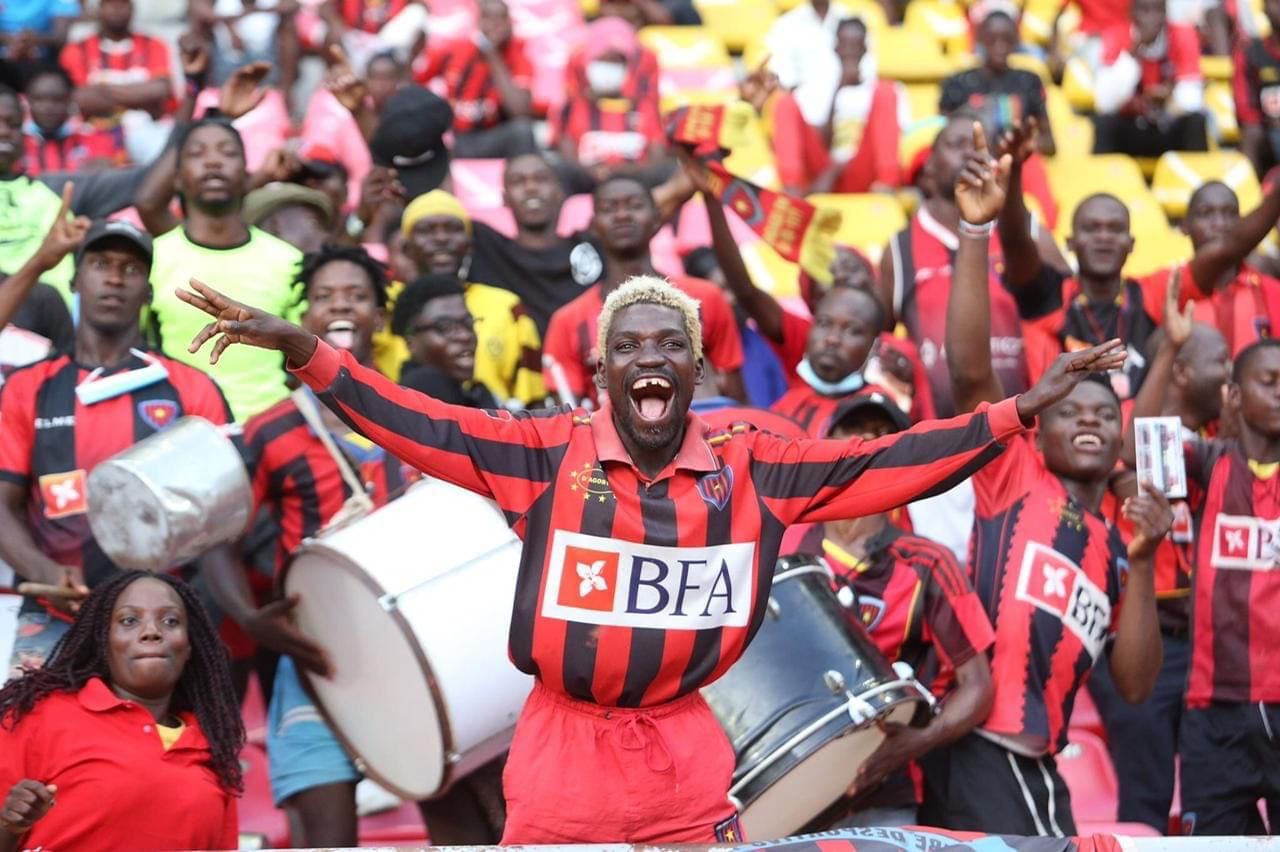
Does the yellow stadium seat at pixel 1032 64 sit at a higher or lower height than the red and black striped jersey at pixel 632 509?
higher

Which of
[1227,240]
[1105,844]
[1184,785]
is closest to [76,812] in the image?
[1105,844]

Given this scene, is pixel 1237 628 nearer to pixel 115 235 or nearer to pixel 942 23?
pixel 115 235

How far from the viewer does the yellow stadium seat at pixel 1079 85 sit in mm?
12844

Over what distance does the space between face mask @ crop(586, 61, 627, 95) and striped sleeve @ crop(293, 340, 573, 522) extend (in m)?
6.89

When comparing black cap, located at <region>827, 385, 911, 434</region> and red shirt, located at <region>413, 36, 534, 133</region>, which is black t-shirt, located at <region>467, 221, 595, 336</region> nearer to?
black cap, located at <region>827, 385, 911, 434</region>

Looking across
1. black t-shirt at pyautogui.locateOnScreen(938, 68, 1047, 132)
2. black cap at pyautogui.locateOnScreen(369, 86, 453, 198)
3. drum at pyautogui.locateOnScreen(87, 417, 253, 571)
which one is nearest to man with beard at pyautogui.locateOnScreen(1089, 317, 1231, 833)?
black t-shirt at pyautogui.locateOnScreen(938, 68, 1047, 132)

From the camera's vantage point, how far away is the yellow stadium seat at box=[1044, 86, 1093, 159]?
1227cm

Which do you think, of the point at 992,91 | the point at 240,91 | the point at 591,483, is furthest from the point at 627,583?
the point at 992,91

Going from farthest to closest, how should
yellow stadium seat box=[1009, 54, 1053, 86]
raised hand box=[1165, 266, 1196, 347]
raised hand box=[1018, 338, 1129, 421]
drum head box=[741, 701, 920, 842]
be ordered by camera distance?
yellow stadium seat box=[1009, 54, 1053, 86], raised hand box=[1165, 266, 1196, 347], drum head box=[741, 701, 920, 842], raised hand box=[1018, 338, 1129, 421]

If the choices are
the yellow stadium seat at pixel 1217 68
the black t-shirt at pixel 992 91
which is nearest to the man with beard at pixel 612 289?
the black t-shirt at pixel 992 91

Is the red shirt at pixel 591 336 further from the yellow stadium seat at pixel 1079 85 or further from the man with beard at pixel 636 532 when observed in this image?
the yellow stadium seat at pixel 1079 85

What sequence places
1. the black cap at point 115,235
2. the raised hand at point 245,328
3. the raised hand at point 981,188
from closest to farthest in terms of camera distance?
the raised hand at point 245,328 < the raised hand at point 981,188 < the black cap at point 115,235

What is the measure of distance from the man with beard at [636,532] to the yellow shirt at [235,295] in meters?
2.63

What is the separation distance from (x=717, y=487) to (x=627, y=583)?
308mm
